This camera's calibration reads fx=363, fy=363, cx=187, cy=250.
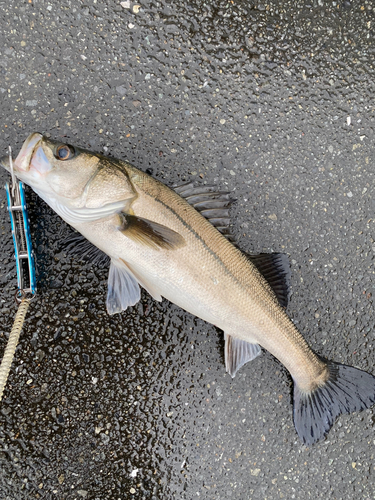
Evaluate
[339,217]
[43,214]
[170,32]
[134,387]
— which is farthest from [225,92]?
[134,387]

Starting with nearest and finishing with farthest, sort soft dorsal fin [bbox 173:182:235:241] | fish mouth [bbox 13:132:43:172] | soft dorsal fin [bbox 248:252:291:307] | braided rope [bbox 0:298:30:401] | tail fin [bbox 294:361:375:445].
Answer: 1. fish mouth [bbox 13:132:43:172]
2. braided rope [bbox 0:298:30:401]
3. soft dorsal fin [bbox 173:182:235:241]
4. soft dorsal fin [bbox 248:252:291:307]
5. tail fin [bbox 294:361:375:445]

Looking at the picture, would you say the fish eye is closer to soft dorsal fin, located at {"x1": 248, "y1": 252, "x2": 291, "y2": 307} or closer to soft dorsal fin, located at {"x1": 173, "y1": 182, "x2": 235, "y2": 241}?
soft dorsal fin, located at {"x1": 173, "y1": 182, "x2": 235, "y2": 241}

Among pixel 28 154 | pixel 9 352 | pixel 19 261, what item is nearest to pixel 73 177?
pixel 28 154

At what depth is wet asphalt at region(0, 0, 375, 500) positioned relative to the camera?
2418 millimetres

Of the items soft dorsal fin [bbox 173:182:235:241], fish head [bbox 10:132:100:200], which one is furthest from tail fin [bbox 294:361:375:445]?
fish head [bbox 10:132:100:200]

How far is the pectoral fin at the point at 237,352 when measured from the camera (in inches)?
91.6

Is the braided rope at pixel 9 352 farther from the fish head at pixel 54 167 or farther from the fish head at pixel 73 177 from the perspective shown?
the fish head at pixel 54 167

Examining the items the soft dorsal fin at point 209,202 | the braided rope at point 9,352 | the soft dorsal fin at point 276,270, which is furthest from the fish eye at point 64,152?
the soft dorsal fin at point 276,270

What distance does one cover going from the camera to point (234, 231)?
2.58 meters

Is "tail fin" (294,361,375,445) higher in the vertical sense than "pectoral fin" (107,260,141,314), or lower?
lower

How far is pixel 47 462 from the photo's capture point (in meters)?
2.44

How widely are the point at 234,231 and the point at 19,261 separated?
141cm

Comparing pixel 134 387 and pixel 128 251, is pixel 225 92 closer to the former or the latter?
pixel 128 251

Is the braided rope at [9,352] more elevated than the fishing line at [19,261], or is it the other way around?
the fishing line at [19,261]
